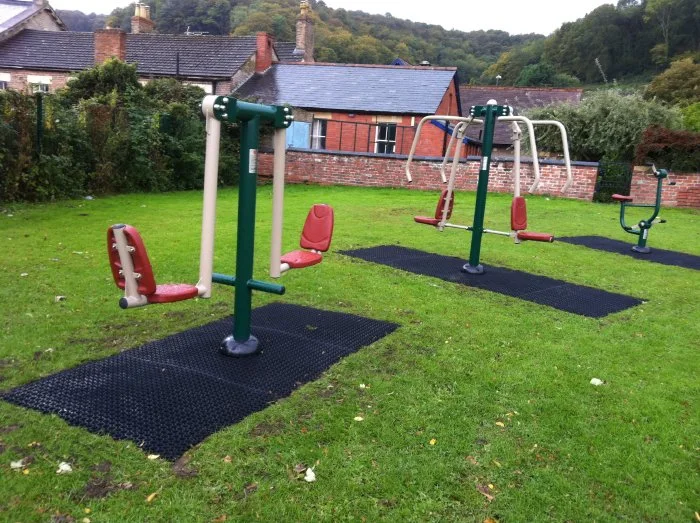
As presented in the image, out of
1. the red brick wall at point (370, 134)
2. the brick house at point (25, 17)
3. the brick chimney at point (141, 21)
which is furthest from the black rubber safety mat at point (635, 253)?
the brick chimney at point (141, 21)

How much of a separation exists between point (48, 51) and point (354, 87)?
583 inches

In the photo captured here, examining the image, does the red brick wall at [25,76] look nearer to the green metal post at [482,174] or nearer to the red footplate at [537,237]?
the green metal post at [482,174]

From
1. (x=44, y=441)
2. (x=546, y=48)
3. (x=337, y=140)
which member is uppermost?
(x=546, y=48)

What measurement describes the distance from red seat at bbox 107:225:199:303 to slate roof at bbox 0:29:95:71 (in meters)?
25.5

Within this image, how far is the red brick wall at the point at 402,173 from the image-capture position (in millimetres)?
16672

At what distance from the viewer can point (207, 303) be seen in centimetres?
525

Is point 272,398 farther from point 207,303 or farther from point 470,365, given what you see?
point 207,303

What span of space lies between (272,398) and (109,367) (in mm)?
1108

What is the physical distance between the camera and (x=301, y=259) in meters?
4.40

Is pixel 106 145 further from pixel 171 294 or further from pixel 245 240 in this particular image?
pixel 171 294

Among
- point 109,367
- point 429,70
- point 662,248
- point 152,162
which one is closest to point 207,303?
point 109,367

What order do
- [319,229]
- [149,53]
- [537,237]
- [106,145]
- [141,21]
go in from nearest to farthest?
[319,229]
[537,237]
[106,145]
[149,53]
[141,21]

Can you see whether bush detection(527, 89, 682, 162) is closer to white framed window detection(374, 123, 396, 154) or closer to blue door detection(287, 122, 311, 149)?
white framed window detection(374, 123, 396, 154)

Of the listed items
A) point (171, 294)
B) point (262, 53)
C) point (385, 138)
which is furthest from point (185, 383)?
point (262, 53)
